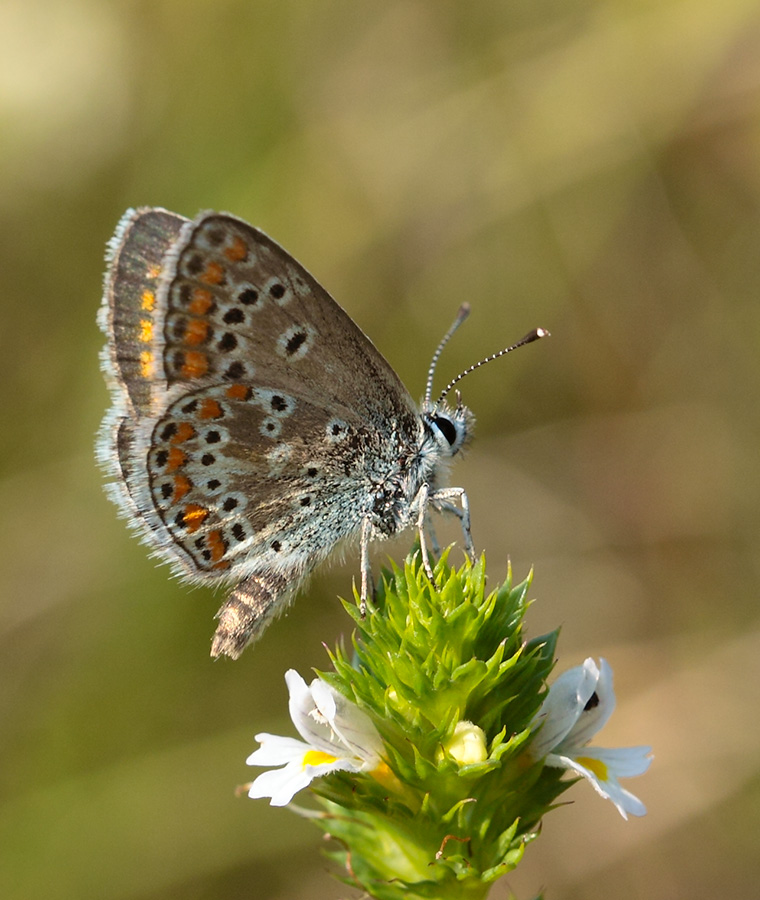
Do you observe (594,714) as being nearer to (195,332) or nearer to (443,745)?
(443,745)

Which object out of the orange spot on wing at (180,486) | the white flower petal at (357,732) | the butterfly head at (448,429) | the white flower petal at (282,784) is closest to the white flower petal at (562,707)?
the white flower petal at (357,732)

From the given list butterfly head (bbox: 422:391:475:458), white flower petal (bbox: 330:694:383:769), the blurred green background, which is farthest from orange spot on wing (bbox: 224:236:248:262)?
the blurred green background

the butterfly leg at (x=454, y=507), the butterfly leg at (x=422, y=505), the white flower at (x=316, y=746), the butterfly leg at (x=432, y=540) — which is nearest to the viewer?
the white flower at (x=316, y=746)

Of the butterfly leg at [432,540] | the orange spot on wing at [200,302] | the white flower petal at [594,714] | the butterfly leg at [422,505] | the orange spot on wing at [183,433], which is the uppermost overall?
the orange spot on wing at [200,302]

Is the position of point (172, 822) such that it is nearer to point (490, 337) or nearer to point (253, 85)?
point (490, 337)

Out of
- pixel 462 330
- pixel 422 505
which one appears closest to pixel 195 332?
pixel 422 505

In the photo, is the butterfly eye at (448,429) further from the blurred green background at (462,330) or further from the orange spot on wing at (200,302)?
the blurred green background at (462,330)

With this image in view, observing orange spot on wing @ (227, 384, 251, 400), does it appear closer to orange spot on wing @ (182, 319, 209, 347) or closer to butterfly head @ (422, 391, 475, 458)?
orange spot on wing @ (182, 319, 209, 347)

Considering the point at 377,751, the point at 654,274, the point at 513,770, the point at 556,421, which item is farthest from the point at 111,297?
the point at 654,274
